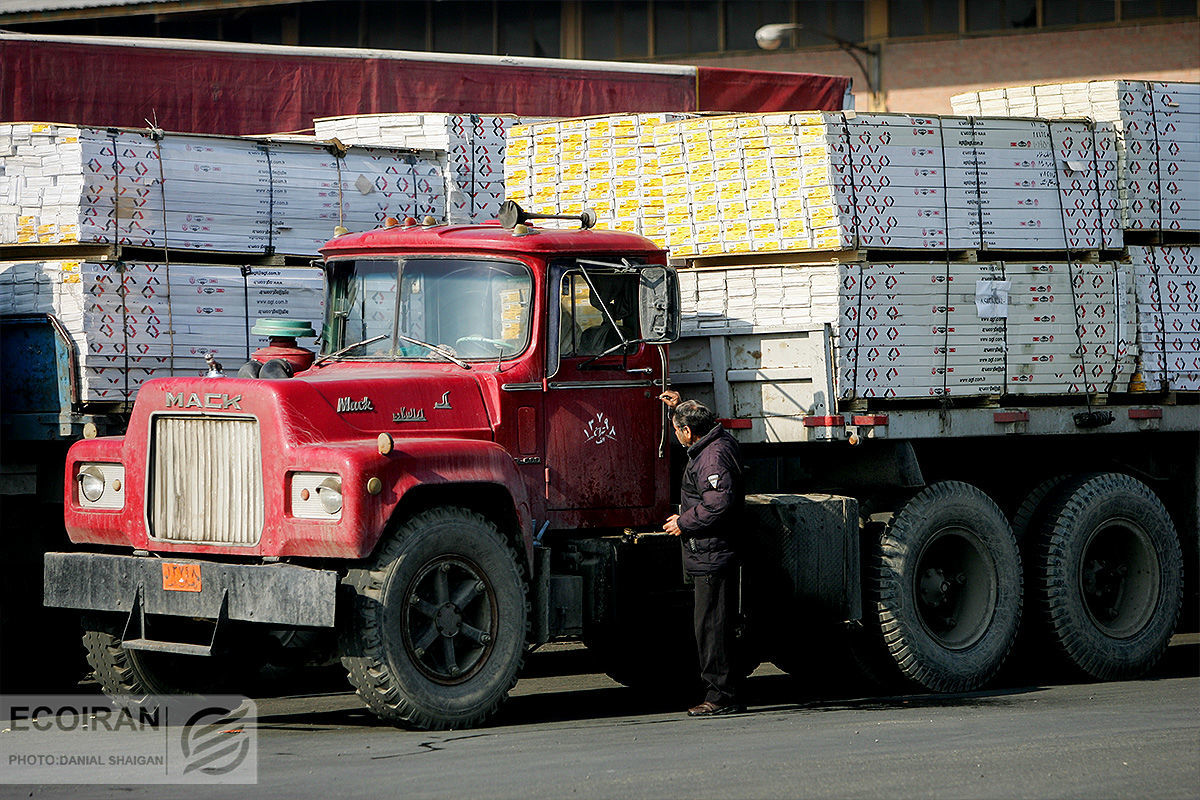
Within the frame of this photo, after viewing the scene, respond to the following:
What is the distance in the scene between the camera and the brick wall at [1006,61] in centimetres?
2742

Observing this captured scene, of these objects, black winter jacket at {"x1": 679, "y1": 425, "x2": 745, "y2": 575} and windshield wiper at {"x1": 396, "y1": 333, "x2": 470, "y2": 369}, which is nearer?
windshield wiper at {"x1": 396, "y1": 333, "x2": 470, "y2": 369}

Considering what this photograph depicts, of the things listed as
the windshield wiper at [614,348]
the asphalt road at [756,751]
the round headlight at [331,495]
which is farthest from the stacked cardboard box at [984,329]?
the round headlight at [331,495]

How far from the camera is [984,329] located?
11750 millimetres

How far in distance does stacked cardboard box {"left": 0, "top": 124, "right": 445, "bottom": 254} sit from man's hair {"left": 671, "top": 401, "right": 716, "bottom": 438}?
3.21m

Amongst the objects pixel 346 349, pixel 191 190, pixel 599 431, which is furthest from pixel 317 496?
pixel 191 190

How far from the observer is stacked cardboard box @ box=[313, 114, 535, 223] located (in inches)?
512

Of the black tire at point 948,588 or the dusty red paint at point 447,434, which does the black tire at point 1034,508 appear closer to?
the black tire at point 948,588

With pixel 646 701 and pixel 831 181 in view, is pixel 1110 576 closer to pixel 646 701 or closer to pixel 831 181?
pixel 646 701

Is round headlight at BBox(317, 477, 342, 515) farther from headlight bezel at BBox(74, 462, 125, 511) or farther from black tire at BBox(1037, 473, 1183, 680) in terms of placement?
black tire at BBox(1037, 473, 1183, 680)

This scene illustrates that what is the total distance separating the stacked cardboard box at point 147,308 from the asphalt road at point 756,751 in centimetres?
230

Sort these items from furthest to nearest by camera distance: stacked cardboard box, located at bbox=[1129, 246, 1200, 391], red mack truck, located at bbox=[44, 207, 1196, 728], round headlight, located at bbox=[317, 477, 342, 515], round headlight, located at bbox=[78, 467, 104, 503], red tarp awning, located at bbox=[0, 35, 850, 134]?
red tarp awning, located at bbox=[0, 35, 850, 134]
stacked cardboard box, located at bbox=[1129, 246, 1200, 391]
round headlight, located at bbox=[78, 467, 104, 503]
red mack truck, located at bbox=[44, 207, 1196, 728]
round headlight, located at bbox=[317, 477, 342, 515]

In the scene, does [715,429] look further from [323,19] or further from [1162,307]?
[323,19]

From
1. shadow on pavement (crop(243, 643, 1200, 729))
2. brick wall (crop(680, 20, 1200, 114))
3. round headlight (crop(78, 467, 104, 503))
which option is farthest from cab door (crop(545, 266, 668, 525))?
brick wall (crop(680, 20, 1200, 114))

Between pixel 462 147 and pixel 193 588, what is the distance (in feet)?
16.3
